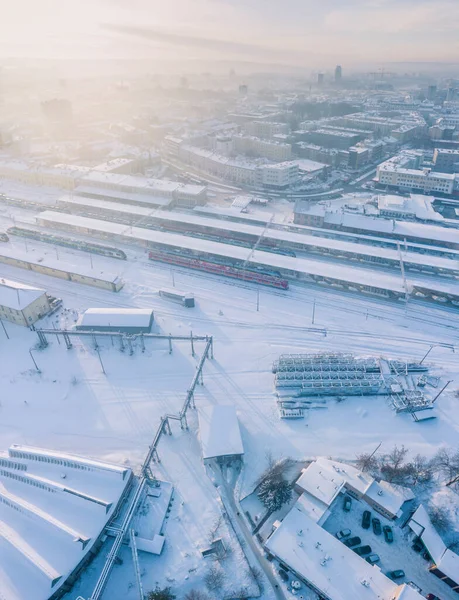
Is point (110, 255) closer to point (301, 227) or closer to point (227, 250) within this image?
point (227, 250)

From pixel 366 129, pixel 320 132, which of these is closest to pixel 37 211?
pixel 320 132

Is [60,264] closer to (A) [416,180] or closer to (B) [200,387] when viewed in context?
(B) [200,387]

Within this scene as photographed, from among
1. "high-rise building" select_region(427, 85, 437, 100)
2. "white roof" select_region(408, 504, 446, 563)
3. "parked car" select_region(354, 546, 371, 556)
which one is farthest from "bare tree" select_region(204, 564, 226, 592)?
"high-rise building" select_region(427, 85, 437, 100)

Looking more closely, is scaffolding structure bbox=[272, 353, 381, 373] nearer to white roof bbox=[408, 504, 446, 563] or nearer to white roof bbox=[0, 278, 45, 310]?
white roof bbox=[408, 504, 446, 563]

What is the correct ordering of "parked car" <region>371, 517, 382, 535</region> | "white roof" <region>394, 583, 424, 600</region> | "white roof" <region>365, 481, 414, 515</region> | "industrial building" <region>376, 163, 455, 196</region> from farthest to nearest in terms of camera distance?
"industrial building" <region>376, 163, 455, 196</region> < "white roof" <region>365, 481, 414, 515</region> < "parked car" <region>371, 517, 382, 535</region> < "white roof" <region>394, 583, 424, 600</region>

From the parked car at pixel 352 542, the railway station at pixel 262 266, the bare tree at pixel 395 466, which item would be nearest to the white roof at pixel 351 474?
the bare tree at pixel 395 466

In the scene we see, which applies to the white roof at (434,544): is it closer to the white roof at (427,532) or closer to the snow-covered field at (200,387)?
the white roof at (427,532)
